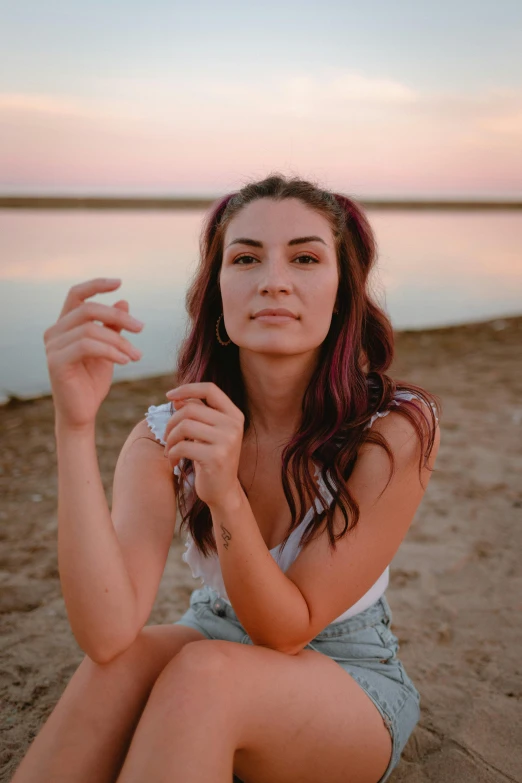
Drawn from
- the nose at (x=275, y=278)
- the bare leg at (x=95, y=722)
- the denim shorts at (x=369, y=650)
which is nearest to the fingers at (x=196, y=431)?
the nose at (x=275, y=278)

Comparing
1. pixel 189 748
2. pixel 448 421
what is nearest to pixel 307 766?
pixel 189 748

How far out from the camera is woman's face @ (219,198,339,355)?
216cm

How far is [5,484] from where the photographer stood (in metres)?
4.70

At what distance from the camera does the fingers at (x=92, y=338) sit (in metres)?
1.66

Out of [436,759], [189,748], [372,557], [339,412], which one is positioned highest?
[339,412]

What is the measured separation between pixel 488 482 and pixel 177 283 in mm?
12222

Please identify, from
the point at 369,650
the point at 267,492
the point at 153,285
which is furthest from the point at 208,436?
the point at 153,285

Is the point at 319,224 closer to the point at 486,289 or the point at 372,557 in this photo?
the point at 372,557

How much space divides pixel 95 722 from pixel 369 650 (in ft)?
2.86

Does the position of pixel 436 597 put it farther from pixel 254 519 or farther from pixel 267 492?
pixel 254 519

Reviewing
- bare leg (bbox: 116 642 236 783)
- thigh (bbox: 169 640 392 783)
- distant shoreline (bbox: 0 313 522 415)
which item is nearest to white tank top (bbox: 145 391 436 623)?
thigh (bbox: 169 640 392 783)

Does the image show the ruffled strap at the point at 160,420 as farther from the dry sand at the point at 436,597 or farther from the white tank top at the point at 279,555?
the dry sand at the point at 436,597

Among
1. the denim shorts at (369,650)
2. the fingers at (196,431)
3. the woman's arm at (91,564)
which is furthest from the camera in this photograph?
the denim shorts at (369,650)

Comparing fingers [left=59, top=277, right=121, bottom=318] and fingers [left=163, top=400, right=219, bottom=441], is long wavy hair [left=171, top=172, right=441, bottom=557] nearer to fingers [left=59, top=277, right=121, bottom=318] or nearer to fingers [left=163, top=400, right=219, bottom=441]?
fingers [left=163, top=400, right=219, bottom=441]
